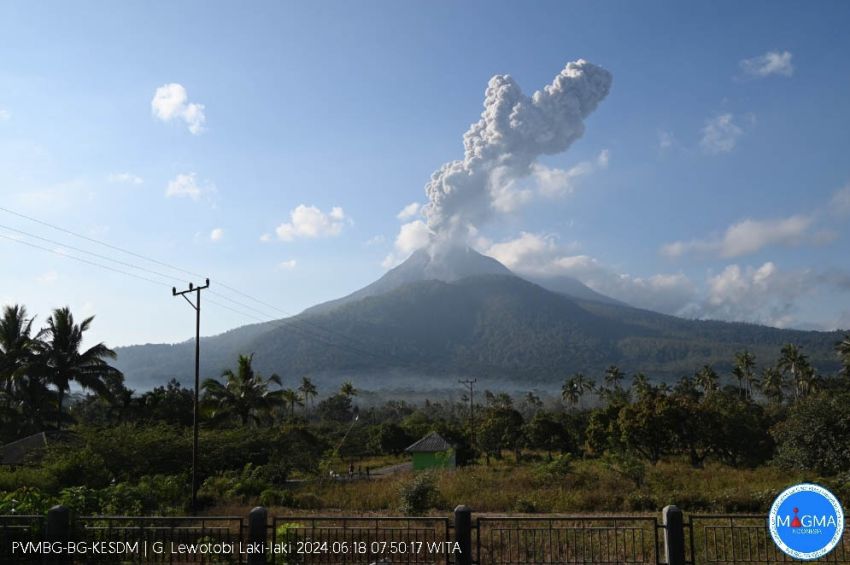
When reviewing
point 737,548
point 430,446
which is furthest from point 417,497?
point 430,446

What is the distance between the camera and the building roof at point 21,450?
27644 mm

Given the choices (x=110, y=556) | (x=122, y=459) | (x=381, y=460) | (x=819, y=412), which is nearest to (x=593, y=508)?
(x=819, y=412)

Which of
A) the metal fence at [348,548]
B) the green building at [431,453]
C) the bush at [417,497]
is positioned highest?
the metal fence at [348,548]

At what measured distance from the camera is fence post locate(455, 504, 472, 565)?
444 inches

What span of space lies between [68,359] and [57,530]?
95.3 feet

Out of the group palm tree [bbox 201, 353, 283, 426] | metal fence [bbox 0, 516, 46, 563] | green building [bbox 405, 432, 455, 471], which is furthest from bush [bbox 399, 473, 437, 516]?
palm tree [bbox 201, 353, 283, 426]

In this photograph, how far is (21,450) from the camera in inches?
1144

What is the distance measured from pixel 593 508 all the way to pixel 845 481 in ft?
25.5

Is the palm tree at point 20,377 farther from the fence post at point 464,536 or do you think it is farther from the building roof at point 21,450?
the fence post at point 464,536

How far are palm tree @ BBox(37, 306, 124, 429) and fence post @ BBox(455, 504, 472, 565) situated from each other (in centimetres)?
3094

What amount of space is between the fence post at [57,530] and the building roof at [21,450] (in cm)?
1850

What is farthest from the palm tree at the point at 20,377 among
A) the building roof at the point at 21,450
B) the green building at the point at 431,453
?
the green building at the point at 431,453

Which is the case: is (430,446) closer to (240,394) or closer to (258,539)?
(240,394)

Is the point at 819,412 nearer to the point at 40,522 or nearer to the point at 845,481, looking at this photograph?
the point at 845,481
